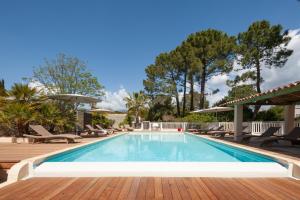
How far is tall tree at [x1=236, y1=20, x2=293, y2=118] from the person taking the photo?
72.5 feet

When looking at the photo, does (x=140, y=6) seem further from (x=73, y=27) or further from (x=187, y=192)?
(x=187, y=192)

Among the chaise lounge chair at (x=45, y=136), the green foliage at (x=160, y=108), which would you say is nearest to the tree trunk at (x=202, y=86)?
the green foliage at (x=160, y=108)

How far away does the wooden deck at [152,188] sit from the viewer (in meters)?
3.35

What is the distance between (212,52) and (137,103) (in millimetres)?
10512

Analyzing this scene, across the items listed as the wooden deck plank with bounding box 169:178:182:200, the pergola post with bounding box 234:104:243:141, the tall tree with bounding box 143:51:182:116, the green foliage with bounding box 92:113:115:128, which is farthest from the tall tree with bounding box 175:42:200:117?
the wooden deck plank with bounding box 169:178:182:200

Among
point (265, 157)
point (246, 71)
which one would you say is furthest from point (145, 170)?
point (246, 71)

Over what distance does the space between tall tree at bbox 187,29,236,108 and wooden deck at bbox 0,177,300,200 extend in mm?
23191

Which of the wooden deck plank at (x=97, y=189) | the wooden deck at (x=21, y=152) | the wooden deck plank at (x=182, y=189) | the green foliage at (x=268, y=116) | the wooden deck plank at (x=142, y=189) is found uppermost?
the green foliage at (x=268, y=116)

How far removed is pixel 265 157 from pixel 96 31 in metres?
19.0

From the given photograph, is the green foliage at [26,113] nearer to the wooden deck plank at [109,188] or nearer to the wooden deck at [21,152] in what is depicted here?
the wooden deck at [21,152]

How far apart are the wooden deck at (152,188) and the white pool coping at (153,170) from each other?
0.21 m

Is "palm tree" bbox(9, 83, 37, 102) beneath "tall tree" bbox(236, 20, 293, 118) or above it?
beneath

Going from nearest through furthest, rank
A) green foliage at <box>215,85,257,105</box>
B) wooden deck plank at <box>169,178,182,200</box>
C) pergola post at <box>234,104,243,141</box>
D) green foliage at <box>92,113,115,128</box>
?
wooden deck plank at <box>169,178,182,200</box> < pergola post at <box>234,104,243,141</box> < green foliage at <box>92,113,115,128</box> < green foliage at <box>215,85,257,105</box>

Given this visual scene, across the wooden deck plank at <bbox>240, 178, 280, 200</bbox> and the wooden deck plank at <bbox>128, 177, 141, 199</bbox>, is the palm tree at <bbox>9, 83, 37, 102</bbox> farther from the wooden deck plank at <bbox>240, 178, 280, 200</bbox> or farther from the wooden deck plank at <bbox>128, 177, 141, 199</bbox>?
the wooden deck plank at <bbox>240, 178, 280, 200</bbox>
